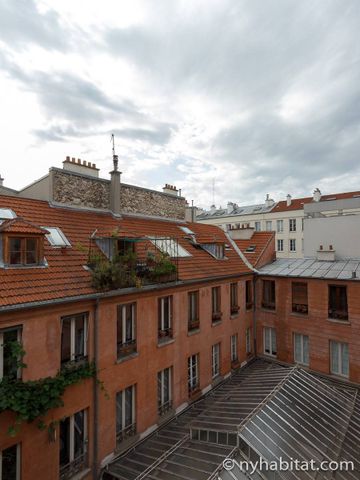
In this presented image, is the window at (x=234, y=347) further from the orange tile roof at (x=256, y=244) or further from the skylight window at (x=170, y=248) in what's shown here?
the skylight window at (x=170, y=248)

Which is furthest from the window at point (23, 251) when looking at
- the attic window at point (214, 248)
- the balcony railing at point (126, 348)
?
the attic window at point (214, 248)

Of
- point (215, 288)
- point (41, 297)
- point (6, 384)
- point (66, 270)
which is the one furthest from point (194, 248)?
point (6, 384)

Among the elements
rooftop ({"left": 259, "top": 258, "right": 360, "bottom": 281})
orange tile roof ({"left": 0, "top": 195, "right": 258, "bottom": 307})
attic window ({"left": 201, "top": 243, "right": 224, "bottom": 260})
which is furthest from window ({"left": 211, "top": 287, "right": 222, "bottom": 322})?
rooftop ({"left": 259, "top": 258, "right": 360, "bottom": 281})

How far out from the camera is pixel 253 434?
10.3 meters

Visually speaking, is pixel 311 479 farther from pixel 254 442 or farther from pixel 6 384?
pixel 6 384

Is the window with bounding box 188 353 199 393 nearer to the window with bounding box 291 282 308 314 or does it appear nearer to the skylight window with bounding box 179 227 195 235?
the window with bounding box 291 282 308 314

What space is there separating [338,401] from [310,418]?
9.54 ft

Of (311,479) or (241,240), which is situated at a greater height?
(241,240)

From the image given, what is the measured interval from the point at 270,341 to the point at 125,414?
11898mm

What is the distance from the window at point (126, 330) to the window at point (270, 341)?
11594 mm

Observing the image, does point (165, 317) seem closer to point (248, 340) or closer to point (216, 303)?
point (216, 303)

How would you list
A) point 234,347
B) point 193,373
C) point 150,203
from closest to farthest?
point 193,373 → point 234,347 → point 150,203

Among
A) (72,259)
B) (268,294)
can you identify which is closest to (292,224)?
(268,294)

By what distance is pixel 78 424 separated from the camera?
9492mm
